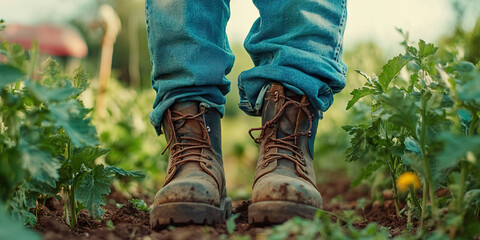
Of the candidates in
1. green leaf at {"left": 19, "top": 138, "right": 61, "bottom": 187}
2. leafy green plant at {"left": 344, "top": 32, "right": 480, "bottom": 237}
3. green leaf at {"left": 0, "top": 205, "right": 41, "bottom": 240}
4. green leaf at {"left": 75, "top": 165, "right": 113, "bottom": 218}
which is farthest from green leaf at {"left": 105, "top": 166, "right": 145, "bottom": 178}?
leafy green plant at {"left": 344, "top": 32, "right": 480, "bottom": 237}

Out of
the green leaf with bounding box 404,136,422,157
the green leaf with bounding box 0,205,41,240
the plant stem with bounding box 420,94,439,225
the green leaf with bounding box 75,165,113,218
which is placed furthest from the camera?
the green leaf with bounding box 75,165,113,218

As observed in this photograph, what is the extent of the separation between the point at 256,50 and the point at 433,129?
2.37 feet

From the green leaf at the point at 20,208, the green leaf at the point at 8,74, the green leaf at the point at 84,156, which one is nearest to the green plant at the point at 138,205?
the green leaf at the point at 84,156

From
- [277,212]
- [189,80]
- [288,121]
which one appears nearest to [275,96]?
[288,121]

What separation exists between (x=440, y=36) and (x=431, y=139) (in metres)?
2.84

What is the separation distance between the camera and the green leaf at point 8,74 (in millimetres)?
1053

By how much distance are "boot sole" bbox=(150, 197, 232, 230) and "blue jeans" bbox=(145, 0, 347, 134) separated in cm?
44

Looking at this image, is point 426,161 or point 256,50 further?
point 256,50

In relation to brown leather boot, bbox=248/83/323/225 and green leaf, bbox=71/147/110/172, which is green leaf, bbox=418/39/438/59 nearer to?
brown leather boot, bbox=248/83/323/225

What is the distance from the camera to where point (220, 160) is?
184 cm

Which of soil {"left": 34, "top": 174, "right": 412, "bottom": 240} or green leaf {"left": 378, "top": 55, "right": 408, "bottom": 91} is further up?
green leaf {"left": 378, "top": 55, "right": 408, "bottom": 91}

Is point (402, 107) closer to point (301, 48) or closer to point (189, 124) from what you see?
point (301, 48)

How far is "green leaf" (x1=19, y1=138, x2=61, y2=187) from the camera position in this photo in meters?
1.13

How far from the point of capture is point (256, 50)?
1845mm
